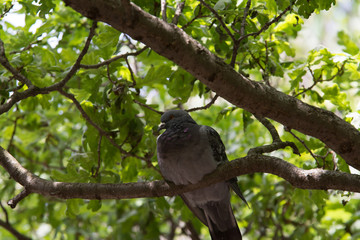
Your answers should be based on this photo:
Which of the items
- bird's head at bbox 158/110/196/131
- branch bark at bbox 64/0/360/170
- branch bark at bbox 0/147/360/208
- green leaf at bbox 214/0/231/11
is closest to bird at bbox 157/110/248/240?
bird's head at bbox 158/110/196/131

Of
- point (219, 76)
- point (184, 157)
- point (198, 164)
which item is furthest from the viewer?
point (184, 157)

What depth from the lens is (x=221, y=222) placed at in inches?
171

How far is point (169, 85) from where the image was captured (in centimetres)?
441

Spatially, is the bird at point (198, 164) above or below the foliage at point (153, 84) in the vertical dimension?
below

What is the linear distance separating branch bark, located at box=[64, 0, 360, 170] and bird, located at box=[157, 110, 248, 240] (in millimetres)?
1152

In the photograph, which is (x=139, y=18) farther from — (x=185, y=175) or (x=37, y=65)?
(x=37, y=65)

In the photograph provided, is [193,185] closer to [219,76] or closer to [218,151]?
[218,151]

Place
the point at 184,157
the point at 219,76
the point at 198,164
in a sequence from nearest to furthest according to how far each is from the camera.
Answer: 1. the point at 219,76
2. the point at 198,164
3. the point at 184,157

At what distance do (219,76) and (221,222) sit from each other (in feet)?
7.27

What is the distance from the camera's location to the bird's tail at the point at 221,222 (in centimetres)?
432

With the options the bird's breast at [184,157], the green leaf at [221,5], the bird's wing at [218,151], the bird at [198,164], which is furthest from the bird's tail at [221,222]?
the green leaf at [221,5]

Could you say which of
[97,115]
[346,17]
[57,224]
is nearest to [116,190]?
[97,115]

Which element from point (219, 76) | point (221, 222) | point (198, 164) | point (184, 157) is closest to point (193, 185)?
point (198, 164)

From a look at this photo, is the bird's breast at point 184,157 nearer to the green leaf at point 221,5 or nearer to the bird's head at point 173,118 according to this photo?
the bird's head at point 173,118
